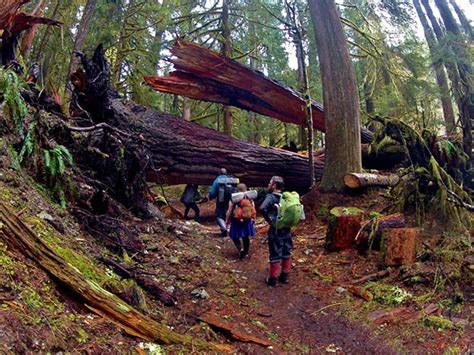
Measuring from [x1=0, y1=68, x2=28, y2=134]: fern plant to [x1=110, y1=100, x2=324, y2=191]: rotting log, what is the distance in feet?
10.1

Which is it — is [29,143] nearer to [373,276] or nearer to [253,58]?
[373,276]

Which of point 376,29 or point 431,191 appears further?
point 376,29

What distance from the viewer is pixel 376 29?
11.4 metres

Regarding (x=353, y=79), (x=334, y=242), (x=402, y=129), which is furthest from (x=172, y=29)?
(x=334, y=242)

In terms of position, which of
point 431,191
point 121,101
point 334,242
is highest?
point 121,101

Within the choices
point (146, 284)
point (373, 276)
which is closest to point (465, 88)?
point (373, 276)

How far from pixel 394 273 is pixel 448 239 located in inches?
40.5

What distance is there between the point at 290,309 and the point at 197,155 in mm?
5653

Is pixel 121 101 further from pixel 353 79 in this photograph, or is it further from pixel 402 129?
pixel 402 129

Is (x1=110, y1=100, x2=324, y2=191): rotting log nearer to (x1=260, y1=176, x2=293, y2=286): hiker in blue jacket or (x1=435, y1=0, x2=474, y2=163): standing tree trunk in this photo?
(x1=260, y1=176, x2=293, y2=286): hiker in blue jacket

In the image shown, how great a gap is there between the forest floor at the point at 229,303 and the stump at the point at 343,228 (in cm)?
19

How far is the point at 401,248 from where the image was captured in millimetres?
5512

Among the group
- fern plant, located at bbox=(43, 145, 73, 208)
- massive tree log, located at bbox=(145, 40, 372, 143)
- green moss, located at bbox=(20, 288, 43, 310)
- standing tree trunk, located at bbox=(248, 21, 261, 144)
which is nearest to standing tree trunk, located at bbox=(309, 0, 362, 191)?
massive tree log, located at bbox=(145, 40, 372, 143)

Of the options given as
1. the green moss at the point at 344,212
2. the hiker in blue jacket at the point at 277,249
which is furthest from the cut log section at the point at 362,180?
the hiker in blue jacket at the point at 277,249
